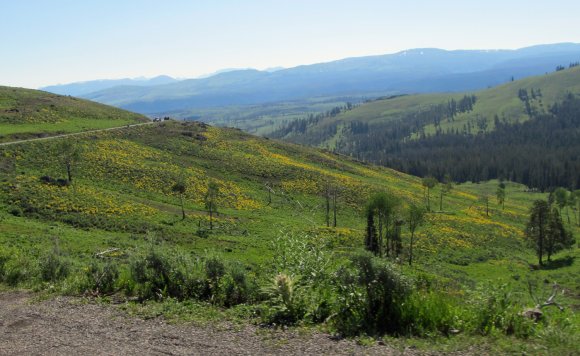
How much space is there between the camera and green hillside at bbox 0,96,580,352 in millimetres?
12633

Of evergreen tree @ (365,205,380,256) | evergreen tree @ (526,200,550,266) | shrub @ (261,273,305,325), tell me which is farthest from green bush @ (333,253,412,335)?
evergreen tree @ (526,200,550,266)

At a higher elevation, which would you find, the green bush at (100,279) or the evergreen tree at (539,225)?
the green bush at (100,279)

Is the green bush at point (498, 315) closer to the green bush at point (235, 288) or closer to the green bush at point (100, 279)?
the green bush at point (235, 288)

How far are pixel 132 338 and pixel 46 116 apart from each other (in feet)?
307

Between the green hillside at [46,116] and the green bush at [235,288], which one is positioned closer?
the green bush at [235,288]

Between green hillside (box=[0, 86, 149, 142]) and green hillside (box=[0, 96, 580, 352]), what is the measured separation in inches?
263

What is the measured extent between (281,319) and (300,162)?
9643cm

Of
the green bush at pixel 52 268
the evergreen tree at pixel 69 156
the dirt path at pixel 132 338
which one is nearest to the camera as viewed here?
the dirt path at pixel 132 338

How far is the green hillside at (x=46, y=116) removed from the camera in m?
77.6

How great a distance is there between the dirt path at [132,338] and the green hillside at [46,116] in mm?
67751

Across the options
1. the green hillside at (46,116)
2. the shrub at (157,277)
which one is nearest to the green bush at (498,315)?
the shrub at (157,277)

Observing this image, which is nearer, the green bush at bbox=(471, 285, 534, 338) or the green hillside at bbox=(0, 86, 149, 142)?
the green bush at bbox=(471, 285, 534, 338)

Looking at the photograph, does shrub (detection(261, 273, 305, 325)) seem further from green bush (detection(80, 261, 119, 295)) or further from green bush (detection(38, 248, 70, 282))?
green bush (detection(38, 248, 70, 282))

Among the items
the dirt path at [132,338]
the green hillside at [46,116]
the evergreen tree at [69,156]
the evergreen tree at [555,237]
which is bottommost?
the evergreen tree at [555,237]
